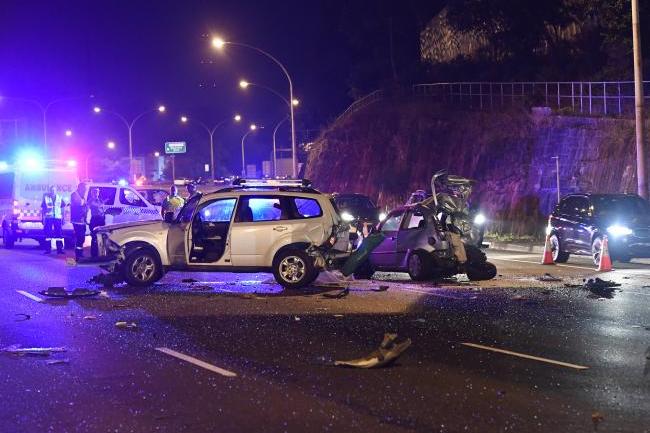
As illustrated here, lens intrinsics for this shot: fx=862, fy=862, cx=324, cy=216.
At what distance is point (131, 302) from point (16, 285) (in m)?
3.76

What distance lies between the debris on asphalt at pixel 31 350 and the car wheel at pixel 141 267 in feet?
19.1

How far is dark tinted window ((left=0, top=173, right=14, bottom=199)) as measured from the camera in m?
27.1

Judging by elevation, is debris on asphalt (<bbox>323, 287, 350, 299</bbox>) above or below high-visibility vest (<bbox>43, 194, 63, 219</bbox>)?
below

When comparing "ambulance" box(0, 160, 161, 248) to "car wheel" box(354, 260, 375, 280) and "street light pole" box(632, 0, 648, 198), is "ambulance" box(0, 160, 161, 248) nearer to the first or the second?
"car wheel" box(354, 260, 375, 280)

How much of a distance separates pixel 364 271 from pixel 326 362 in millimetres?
8762

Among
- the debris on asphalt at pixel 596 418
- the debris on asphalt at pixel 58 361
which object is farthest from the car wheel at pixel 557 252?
the debris on asphalt at pixel 596 418

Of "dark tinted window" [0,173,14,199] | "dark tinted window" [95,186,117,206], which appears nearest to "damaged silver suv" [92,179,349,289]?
"dark tinted window" [95,186,117,206]

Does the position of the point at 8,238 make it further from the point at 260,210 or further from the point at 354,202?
the point at 260,210

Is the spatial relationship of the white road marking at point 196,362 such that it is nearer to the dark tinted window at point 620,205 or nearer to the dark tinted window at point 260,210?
the dark tinted window at point 260,210

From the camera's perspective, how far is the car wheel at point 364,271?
17.4 meters

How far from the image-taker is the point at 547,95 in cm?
3900

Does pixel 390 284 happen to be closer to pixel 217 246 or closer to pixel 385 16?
pixel 217 246

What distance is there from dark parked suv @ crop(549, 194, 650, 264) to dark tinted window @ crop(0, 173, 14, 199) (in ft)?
54.1

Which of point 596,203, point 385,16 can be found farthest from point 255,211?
point 385,16
